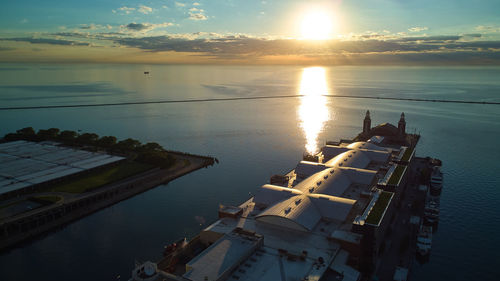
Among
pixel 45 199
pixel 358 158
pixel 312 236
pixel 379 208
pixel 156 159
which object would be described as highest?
pixel 358 158

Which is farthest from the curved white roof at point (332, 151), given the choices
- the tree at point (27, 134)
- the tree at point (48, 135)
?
the tree at point (27, 134)

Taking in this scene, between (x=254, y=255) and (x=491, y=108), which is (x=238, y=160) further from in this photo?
(x=491, y=108)

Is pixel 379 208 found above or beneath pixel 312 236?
above

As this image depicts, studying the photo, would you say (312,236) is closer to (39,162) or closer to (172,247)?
(172,247)

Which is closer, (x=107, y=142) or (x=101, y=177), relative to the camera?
(x=101, y=177)

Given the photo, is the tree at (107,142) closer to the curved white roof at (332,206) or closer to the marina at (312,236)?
the marina at (312,236)

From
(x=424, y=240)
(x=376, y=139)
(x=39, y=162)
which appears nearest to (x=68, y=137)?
(x=39, y=162)

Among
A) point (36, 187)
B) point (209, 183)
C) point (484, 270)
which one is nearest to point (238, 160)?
point (209, 183)
